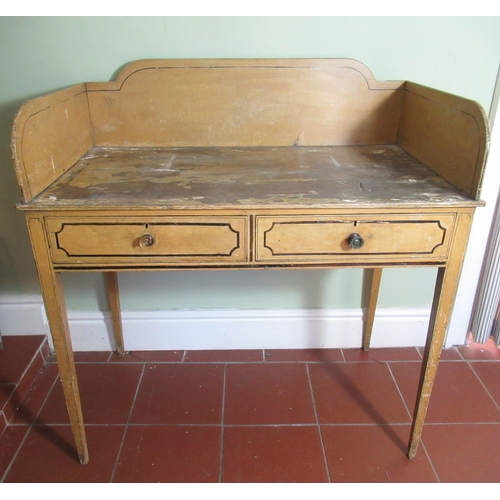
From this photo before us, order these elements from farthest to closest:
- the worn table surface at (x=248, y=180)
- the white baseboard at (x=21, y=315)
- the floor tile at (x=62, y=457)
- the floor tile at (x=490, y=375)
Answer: the white baseboard at (x=21, y=315), the floor tile at (x=490, y=375), the floor tile at (x=62, y=457), the worn table surface at (x=248, y=180)

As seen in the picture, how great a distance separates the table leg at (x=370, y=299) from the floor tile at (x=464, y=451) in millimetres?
439

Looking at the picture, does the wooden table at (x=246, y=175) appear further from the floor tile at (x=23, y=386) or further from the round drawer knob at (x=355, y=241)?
the floor tile at (x=23, y=386)

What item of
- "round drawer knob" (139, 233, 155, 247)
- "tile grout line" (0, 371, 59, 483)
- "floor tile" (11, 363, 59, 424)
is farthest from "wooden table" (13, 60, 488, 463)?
"floor tile" (11, 363, 59, 424)

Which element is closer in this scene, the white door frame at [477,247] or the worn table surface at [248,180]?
the worn table surface at [248,180]

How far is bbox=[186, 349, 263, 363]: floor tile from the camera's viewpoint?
187cm

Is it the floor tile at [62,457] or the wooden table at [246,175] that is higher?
the wooden table at [246,175]

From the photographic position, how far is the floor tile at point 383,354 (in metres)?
1.88

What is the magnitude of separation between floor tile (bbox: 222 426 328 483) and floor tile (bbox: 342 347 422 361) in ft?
1.49

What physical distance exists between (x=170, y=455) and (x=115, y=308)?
2.09ft

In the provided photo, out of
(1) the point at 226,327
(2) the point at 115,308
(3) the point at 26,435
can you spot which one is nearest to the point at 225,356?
(1) the point at 226,327

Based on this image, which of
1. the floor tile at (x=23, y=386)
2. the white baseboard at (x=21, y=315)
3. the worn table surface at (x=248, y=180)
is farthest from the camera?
the white baseboard at (x=21, y=315)

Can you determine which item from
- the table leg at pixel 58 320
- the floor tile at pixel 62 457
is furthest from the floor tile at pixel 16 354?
the table leg at pixel 58 320

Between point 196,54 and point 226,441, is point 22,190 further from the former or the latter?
point 226,441
